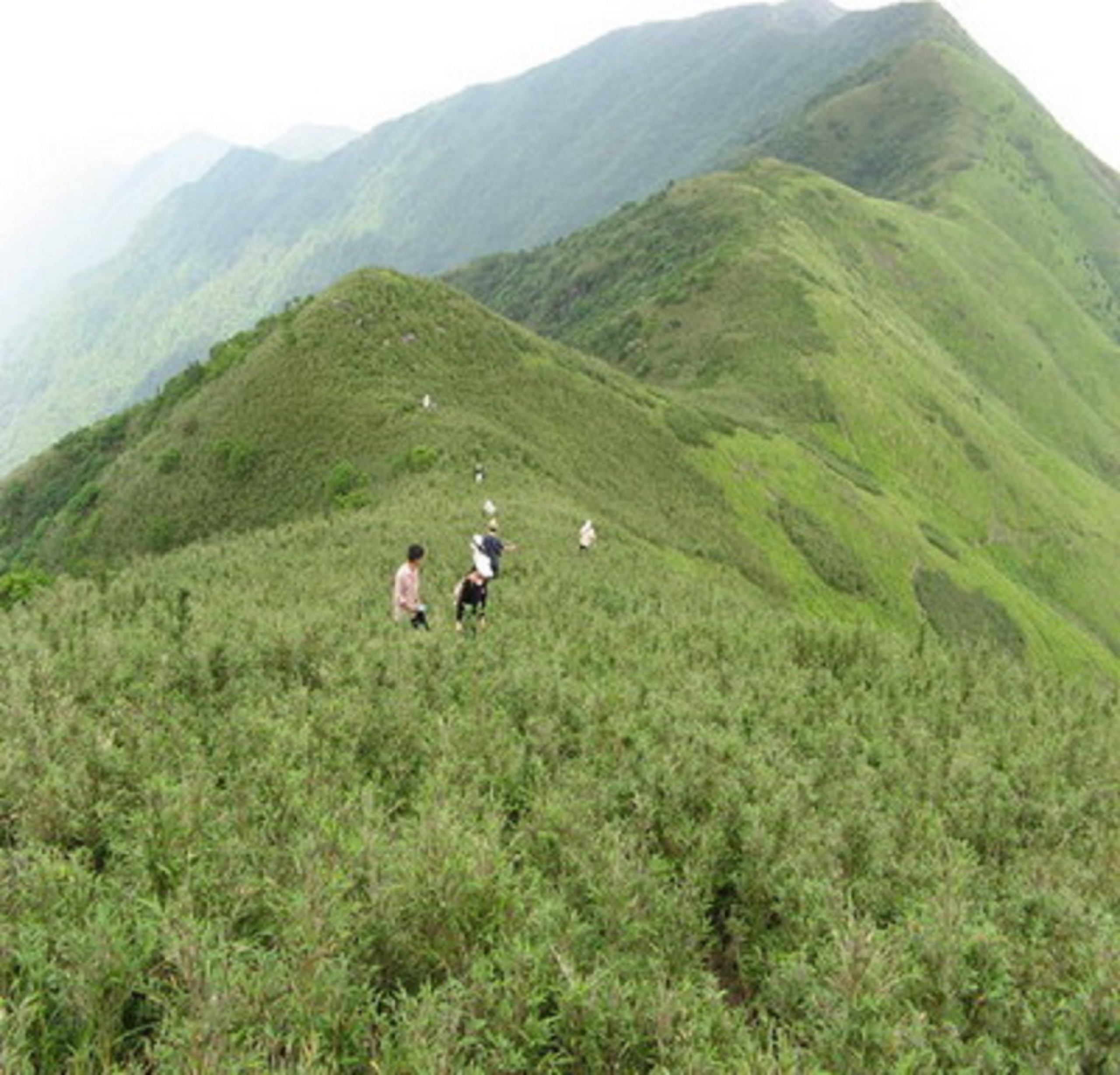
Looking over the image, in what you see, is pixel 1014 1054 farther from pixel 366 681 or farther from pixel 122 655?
pixel 122 655

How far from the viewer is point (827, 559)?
57.5 m

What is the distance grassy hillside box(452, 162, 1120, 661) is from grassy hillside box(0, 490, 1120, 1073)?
4271cm

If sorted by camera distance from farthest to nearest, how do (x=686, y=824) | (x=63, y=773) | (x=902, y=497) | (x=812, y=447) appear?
(x=902, y=497) < (x=812, y=447) < (x=686, y=824) < (x=63, y=773)

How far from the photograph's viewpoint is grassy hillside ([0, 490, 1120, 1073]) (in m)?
→ 4.65

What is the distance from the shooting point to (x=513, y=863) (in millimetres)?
6418

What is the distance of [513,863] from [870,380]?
9436 centimetres

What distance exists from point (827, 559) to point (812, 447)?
21.8 metres

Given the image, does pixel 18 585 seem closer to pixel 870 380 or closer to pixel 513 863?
pixel 513 863

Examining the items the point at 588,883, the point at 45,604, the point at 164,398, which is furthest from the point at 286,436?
the point at 588,883

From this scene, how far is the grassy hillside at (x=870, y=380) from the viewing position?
65.1m

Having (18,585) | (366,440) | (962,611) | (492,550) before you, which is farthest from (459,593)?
(962,611)

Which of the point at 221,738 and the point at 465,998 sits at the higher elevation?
the point at 221,738

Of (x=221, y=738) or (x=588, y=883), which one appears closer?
(x=588, y=883)

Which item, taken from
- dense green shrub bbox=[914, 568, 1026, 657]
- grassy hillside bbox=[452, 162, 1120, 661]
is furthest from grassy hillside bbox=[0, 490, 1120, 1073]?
dense green shrub bbox=[914, 568, 1026, 657]
